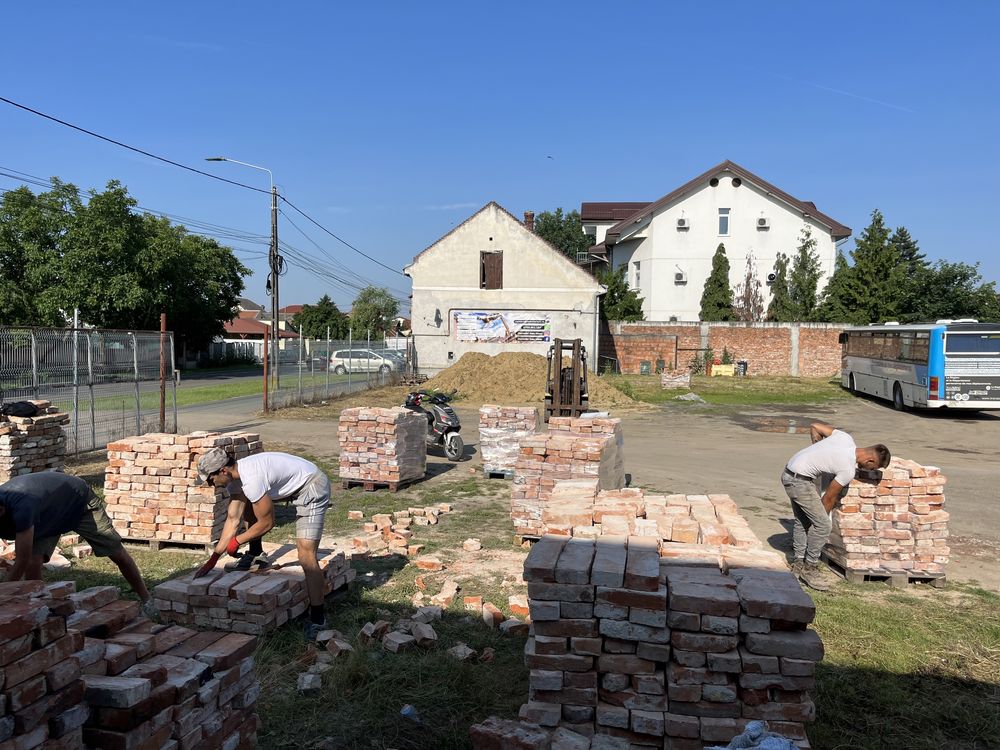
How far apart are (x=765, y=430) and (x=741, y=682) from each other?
49.8 feet

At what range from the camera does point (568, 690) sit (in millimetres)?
3844

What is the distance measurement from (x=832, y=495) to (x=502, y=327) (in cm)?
2526

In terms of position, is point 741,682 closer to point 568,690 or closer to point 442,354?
point 568,690

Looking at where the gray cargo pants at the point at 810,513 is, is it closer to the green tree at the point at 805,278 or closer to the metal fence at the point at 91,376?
the metal fence at the point at 91,376

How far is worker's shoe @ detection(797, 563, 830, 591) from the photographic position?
266 inches

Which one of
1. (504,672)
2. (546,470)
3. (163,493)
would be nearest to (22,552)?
(163,493)

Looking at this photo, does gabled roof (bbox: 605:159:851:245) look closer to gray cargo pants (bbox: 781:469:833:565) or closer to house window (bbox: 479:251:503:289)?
house window (bbox: 479:251:503:289)

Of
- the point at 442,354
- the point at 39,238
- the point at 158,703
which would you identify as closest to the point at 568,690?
the point at 158,703

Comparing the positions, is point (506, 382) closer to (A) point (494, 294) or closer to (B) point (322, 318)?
(A) point (494, 294)

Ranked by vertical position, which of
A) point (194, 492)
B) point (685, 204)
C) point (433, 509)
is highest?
point (685, 204)

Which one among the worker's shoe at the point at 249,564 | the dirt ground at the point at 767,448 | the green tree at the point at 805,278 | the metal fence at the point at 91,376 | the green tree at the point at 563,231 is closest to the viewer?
the worker's shoe at the point at 249,564

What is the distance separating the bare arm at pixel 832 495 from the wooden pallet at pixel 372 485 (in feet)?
20.5

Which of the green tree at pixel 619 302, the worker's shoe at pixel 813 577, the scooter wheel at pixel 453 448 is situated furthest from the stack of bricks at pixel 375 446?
the green tree at pixel 619 302

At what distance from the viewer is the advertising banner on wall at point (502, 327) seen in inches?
1237
